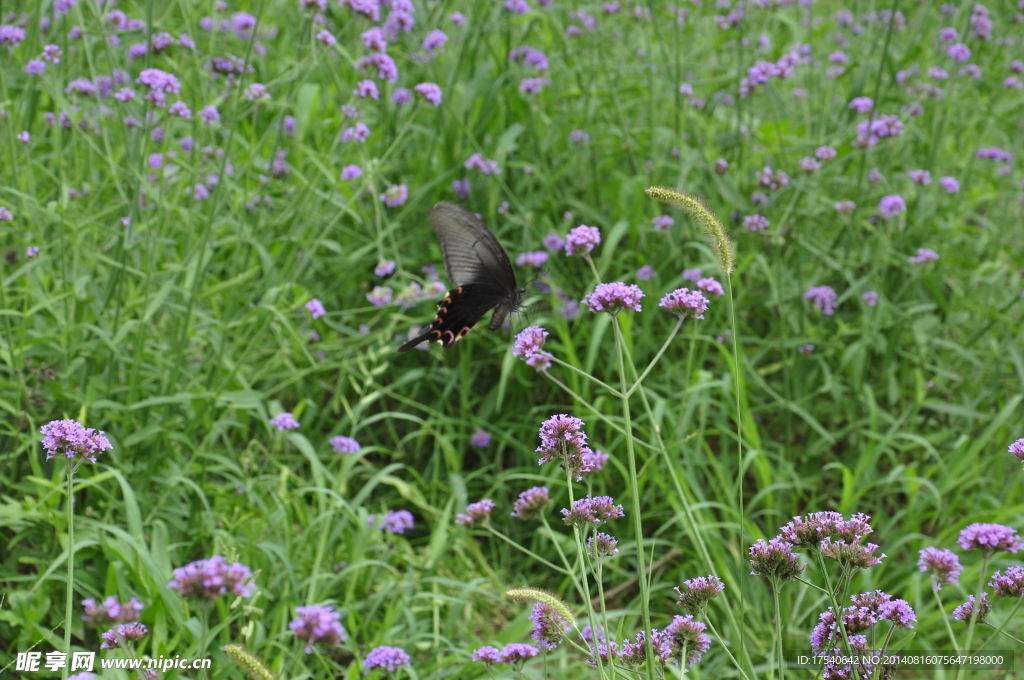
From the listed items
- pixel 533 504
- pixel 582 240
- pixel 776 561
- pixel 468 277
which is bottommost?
pixel 776 561

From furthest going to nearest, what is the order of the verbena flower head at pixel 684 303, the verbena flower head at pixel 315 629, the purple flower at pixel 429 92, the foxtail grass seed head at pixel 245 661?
the purple flower at pixel 429 92, the verbena flower head at pixel 684 303, the foxtail grass seed head at pixel 245 661, the verbena flower head at pixel 315 629

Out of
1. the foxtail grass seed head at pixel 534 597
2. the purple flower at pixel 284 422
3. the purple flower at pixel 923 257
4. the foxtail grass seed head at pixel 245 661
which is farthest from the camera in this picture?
the purple flower at pixel 923 257

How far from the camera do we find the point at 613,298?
5.85ft

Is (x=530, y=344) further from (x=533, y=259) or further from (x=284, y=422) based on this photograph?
(x=533, y=259)

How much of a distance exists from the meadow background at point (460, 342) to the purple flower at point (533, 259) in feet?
0.24

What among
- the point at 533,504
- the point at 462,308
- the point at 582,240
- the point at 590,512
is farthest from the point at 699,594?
the point at 462,308

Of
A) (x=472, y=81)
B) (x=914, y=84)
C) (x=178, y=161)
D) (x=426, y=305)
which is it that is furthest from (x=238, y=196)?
(x=914, y=84)

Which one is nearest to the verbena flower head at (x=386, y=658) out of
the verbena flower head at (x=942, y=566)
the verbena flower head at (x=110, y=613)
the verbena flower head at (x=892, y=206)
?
the verbena flower head at (x=110, y=613)

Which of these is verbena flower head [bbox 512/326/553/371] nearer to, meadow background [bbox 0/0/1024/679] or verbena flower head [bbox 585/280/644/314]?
verbena flower head [bbox 585/280/644/314]

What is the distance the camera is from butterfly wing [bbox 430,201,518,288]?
2.67 meters

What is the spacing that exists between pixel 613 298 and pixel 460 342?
2204 mm

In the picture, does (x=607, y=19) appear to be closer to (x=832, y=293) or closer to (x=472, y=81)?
(x=472, y=81)

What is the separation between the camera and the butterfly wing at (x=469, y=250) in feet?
8.75

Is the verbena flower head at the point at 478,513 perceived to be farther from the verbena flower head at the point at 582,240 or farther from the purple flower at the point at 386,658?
the verbena flower head at the point at 582,240
